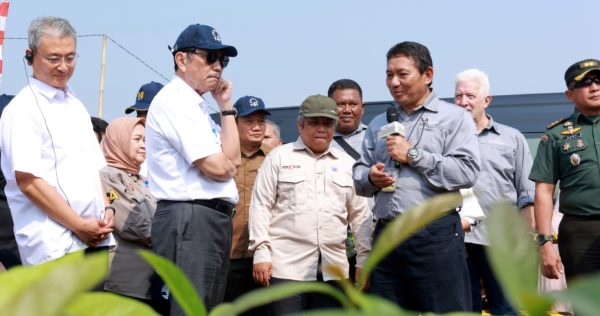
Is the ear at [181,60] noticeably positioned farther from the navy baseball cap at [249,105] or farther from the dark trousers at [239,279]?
the dark trousers at [239,279]

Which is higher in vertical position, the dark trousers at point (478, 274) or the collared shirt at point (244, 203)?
the collared shirt at point (244, 203)

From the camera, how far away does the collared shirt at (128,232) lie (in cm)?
407

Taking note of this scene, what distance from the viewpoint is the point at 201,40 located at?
381 cm

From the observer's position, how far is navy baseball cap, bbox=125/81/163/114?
5.03 m

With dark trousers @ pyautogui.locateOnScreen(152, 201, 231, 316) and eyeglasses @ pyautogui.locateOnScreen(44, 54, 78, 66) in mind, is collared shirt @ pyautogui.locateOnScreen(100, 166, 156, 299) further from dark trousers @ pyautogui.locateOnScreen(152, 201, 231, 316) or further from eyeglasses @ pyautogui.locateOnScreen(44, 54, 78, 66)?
eyeglasses @ pyautogui.locateOnScreen(44, 54, 78, 66)

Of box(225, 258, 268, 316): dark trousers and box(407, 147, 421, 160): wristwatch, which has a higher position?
box(407, 147, 421, 160): wristwatch

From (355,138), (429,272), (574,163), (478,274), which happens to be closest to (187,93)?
(429,272)

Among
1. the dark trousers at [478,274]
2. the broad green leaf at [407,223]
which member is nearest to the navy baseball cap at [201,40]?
the dark trousers at [478,274]

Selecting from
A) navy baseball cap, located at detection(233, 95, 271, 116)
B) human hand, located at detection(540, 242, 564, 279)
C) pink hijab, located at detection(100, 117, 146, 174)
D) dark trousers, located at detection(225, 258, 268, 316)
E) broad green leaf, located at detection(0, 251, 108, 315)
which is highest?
broad green leaf, located at detection(0, 251, 108, 315)

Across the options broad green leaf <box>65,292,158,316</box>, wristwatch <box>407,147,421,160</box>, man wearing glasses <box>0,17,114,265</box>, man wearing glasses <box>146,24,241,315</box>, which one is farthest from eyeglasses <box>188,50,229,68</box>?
broad green leaf <box>65,292,158,316</box>

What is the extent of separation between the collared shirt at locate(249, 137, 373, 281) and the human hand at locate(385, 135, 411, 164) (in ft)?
2.38

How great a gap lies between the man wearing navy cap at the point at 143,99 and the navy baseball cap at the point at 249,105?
53cm

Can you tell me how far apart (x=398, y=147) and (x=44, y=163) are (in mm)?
1563

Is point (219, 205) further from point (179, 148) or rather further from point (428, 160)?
point (428, 160)
